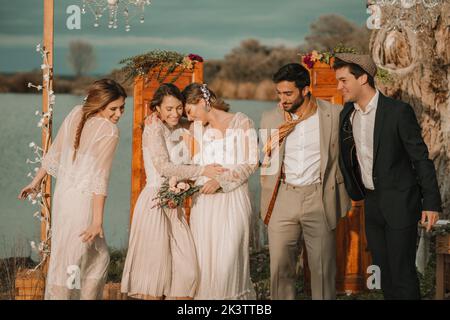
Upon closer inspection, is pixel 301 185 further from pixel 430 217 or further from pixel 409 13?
pixel 409 13

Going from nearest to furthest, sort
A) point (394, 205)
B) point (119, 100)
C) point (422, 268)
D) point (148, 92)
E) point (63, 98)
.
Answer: point (394, 205) → point (119, 100) → point (148, 92) → point (422, 268) → point (63, 98)

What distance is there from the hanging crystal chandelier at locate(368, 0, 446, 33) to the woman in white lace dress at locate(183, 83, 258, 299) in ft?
10.9

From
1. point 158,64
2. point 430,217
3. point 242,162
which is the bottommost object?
point 430,217

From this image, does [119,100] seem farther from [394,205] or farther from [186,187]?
[394,205]

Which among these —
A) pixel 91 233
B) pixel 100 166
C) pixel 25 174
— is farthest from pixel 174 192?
pixel 25 174

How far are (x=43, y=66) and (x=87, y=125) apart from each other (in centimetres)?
126

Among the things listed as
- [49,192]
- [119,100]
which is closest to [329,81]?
[119,100]

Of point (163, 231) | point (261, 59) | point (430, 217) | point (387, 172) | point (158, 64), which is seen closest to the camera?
point (430, 217)

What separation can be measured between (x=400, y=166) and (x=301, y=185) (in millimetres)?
730

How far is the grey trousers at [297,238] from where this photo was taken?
17.7 feet

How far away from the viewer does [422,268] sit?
795 cm

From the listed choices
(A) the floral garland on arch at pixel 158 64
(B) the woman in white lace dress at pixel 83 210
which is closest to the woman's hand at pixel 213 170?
(B) the woman in white lace dress at pixel 83 210

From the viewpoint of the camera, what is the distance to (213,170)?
229 inches

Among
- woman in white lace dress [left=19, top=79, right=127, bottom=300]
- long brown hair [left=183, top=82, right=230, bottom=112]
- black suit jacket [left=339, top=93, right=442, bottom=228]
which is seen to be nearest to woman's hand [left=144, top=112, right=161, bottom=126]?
long brown hair [left=183, top=82, right=230, bottom=112]
